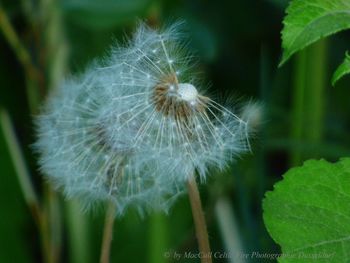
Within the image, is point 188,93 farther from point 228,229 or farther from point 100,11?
point 100,11

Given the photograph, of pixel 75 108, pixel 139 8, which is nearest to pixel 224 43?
pixel 139 8

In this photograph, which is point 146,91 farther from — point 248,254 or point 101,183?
point 248,254

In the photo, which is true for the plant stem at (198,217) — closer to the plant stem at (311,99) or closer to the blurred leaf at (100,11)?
the plant stem at (311,99)

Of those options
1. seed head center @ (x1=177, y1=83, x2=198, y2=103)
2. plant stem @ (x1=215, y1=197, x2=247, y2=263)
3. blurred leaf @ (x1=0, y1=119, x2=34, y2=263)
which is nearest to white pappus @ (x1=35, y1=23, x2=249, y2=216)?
seed head center @ (x1=177, y1=83, x2=198, y2=103)

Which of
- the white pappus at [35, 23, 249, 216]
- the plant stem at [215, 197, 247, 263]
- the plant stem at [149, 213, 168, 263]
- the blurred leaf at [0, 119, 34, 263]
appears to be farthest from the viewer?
the blurred leaf at [0, 119, 34, 263]

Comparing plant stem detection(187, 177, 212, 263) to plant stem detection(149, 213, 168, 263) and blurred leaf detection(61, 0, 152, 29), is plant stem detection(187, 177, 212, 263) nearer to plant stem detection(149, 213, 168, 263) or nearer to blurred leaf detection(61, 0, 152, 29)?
plant stem detection(149, 213, 168, 263)

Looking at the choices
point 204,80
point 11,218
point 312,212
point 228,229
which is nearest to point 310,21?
point 312,212

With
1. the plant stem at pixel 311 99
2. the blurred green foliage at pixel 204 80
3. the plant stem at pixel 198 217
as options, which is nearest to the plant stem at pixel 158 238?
the blurred green foliage at pixel 204 80
